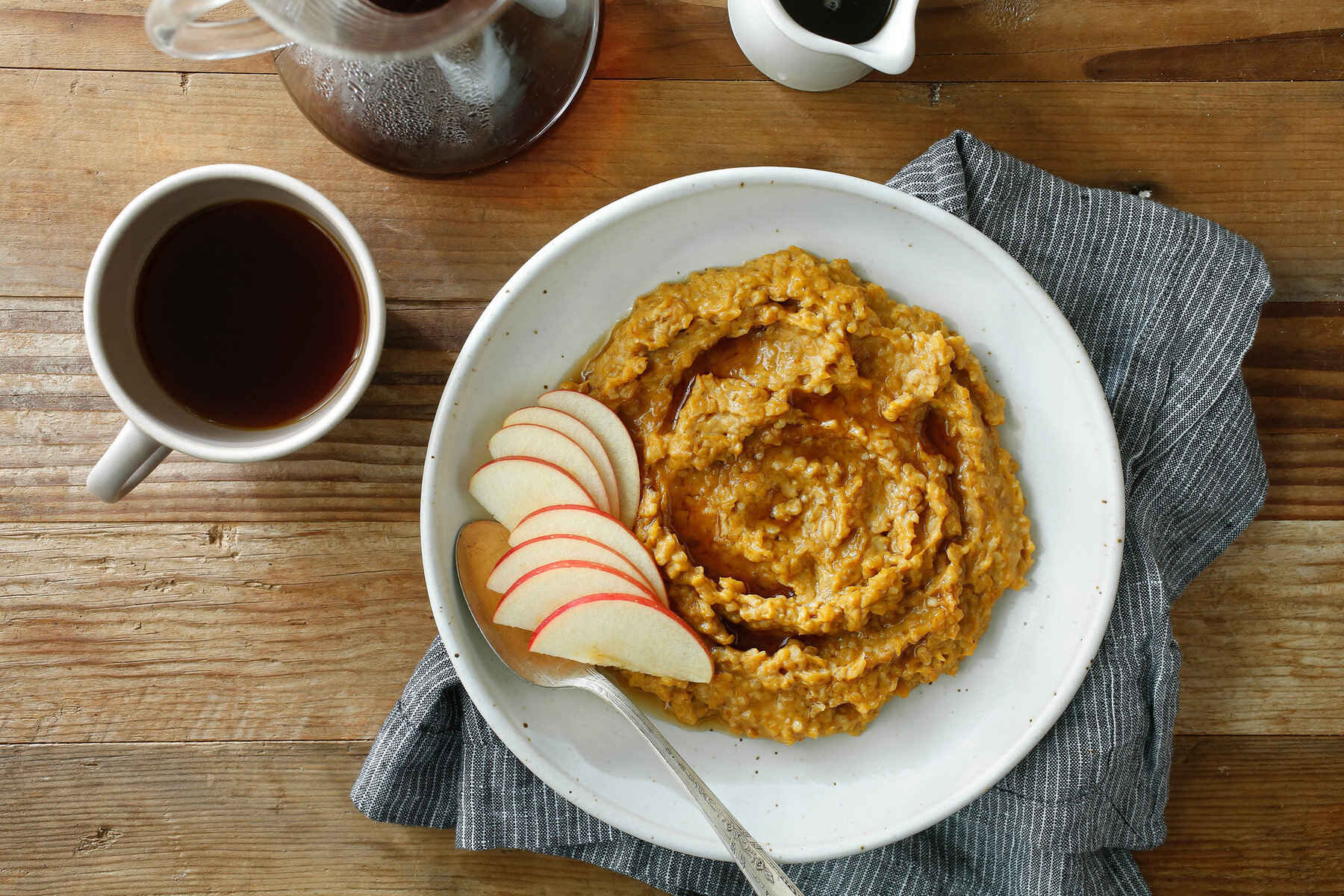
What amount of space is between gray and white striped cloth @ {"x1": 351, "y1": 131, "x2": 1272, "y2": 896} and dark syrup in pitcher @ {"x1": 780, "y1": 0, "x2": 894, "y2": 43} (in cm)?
33

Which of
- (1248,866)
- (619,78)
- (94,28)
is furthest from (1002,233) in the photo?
(94,28)

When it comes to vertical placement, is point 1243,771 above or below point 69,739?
above

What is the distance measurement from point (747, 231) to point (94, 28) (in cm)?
166

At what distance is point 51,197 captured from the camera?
2.31m

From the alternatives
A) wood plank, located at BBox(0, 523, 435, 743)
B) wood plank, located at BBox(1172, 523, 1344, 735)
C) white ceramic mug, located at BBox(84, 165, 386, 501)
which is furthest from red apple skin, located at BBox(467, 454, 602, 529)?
wood plank, located at BBox(1172, 523, 1344, 735)

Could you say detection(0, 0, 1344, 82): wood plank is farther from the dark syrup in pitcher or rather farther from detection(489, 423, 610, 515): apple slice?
detection(489, 423, 610, 515): apple slice

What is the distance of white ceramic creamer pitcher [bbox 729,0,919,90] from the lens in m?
1.95

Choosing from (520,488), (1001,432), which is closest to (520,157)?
(520,488)

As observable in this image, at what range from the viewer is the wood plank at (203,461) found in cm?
232

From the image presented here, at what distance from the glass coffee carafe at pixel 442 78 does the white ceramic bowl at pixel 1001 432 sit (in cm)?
27

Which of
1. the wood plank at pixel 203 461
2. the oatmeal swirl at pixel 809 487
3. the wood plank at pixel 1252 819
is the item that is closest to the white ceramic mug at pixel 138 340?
the wood plank at pixel 203 461

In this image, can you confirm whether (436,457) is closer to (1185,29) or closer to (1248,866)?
(1185,29)

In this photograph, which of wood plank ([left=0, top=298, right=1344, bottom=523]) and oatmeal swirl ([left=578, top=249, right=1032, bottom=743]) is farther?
wood plank ([left=0, top=298, right=1344, bottom=523])

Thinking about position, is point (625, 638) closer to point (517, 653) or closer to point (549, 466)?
point (517, 653)
